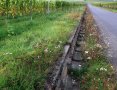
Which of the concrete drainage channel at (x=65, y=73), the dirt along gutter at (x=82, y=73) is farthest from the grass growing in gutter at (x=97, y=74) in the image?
A: the concrete drainage channel at (x=65, y=73)

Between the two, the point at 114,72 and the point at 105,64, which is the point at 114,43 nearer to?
the point at 105,64

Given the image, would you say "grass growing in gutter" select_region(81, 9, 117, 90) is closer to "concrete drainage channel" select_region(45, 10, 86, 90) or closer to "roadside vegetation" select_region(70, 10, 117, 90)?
"roadside vegetation" select_region(70, 10, 117, 90)

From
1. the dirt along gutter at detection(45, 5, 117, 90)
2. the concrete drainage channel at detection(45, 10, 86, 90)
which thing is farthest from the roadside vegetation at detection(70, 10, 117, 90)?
the concrete drainage channel at detection(45, 10, 86, 90)

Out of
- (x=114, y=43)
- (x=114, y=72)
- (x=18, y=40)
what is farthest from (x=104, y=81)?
A: (x=114, y=43)

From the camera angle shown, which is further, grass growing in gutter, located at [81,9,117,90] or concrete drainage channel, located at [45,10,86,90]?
grass growing in gutter, located at [81,9,117,90]

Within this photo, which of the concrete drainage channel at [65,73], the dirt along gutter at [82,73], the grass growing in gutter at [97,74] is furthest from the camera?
the grass growing in gutter at [97,74]

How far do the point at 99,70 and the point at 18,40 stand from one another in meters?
3.55

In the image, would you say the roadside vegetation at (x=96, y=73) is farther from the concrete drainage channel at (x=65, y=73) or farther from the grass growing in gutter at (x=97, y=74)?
the concrete drainage channel at (x=65, y=73)

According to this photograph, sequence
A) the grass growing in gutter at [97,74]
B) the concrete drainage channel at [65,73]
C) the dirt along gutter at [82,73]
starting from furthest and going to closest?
the grass growing in gutter at [97,74], the dirt along gutter at [82,73], the concrete drainage channel at [65,73]

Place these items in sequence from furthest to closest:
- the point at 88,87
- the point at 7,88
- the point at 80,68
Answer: the point at 80,68 < the point at 88,87 < the point at 7,88

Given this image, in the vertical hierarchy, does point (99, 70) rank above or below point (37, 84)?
below

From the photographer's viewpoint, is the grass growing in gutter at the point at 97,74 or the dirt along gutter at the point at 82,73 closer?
the dirt along gutter at the point at 82,73

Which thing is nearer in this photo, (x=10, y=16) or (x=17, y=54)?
(x=17, y=54)

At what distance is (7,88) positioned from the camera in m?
4.79
